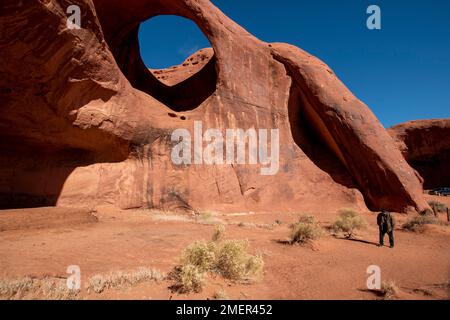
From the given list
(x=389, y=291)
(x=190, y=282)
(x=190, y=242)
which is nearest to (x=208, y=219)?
(x=190, y=242)

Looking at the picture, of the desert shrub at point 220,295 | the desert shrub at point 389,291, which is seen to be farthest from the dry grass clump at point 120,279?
the desert shrub at point 389,291

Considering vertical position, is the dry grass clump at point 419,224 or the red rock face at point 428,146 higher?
the red rock face at point 428,146

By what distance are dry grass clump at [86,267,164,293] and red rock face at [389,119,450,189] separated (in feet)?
92.3

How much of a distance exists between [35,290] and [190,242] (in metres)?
3.76

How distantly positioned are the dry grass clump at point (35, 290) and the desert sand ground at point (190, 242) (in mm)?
175

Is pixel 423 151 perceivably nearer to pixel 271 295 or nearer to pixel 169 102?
pixel 169 102

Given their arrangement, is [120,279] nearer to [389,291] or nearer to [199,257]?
[199,257]

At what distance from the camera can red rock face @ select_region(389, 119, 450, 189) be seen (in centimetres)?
2597

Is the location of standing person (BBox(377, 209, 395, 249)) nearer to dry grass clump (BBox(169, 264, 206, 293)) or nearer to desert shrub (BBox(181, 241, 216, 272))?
desert shrub (BBox(181, 241, 216, 272))

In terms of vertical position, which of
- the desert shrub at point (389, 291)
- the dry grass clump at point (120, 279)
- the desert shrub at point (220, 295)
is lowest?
the desert shrub at point (389, 291)

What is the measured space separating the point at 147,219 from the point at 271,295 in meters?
7.19

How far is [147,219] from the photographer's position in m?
10.2

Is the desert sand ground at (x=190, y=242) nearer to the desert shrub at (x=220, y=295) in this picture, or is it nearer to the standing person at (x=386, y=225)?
the desert shrub at (x=220, y=295)

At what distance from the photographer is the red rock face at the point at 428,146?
25969mm
